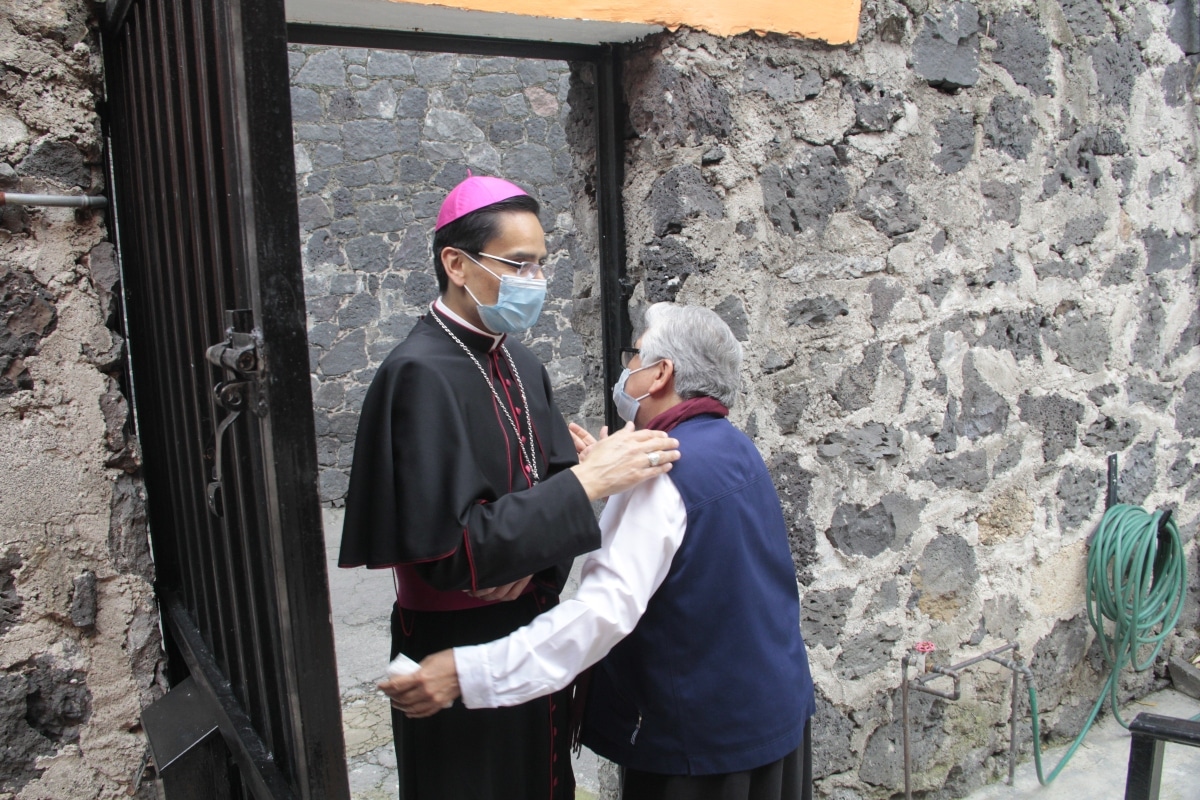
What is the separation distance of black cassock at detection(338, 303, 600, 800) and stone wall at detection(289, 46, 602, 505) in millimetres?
4777

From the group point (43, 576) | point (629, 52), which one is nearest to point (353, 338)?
point (629, 52)

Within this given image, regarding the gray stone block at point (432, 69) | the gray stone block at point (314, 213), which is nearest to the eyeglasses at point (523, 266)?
the gray stone block at point (314, 213)

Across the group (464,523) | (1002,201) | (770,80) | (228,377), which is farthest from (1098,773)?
(228,377)

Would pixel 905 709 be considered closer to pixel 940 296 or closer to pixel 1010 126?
pixel 940 296

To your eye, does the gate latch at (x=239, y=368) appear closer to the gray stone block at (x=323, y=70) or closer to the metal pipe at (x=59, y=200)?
the metal pipe at (x=59, y=200)

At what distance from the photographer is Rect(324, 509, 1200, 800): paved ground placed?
3.10m

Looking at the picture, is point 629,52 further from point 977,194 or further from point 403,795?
point 403,795

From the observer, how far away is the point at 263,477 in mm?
1179

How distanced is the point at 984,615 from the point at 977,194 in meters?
1.40

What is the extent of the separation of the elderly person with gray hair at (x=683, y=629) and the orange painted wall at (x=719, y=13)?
795 mm

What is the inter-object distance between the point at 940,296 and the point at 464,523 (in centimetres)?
186

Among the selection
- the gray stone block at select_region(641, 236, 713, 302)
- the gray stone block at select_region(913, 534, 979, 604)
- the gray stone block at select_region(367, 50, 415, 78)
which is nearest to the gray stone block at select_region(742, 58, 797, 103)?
the gray stone block at select_region(641, 236, 713, 302)

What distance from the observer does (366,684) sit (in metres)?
4.05

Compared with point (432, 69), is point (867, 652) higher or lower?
lower
